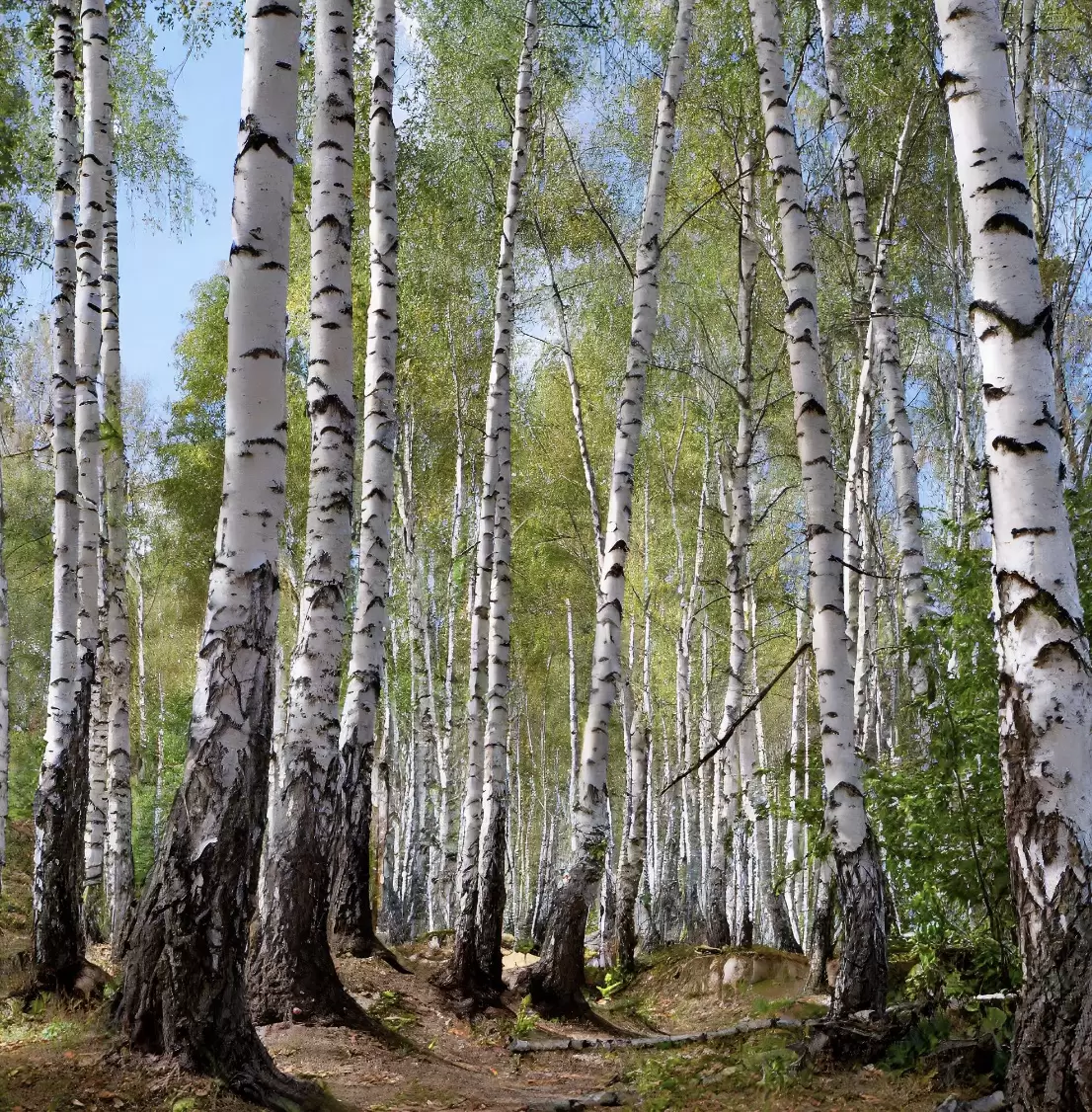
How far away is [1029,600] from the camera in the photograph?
3.14 meters

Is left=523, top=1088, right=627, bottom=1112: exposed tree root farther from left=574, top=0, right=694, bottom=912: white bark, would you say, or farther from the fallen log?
left=574, top=0, right=694, bottom=912: white bark

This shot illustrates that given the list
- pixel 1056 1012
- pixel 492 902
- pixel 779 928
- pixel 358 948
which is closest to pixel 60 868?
pixel 358 948

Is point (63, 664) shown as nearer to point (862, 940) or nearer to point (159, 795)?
point (862, 940)

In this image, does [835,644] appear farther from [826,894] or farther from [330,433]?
[826,894]

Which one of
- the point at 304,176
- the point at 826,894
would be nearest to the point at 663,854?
the point at 826,894

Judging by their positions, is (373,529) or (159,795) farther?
(159,795)

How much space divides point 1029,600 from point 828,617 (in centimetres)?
209

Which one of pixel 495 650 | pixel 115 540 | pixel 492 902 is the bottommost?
pixel 492 902

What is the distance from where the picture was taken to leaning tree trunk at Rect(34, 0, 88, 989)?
19.8 ft

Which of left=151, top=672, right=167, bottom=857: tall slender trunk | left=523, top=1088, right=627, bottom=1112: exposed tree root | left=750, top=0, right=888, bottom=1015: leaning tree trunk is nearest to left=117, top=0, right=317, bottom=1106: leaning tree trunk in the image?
left=523, top=1088, right=627, bottom=1112: exposed tree root

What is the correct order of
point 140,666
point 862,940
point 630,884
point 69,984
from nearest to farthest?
point 862,940, point 69,984, point 630,884, point 140,666

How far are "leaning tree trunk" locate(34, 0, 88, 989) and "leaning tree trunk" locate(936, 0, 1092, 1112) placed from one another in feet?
17.5

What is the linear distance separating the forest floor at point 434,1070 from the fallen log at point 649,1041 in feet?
0.21

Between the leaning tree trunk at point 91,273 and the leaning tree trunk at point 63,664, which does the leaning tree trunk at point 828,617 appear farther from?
the leaning tree trunk at point 91,273
